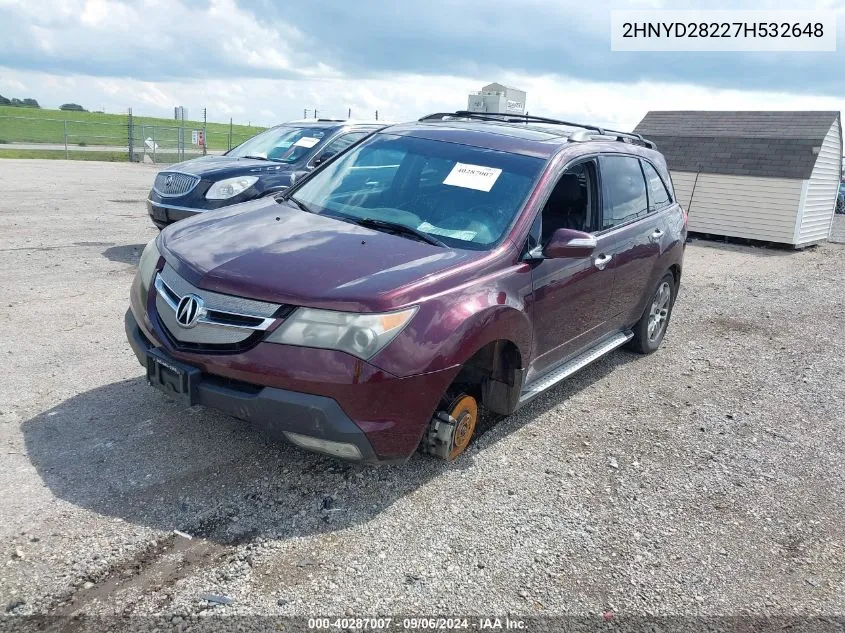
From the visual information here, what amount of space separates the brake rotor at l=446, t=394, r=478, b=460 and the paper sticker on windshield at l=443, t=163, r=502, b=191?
1343mm

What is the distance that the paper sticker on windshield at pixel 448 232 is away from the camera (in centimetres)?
409

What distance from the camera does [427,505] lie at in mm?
3682

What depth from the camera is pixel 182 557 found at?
3059mm

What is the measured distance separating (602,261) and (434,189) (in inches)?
51.9

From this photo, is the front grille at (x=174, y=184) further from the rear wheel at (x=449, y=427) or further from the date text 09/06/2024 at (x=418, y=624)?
the date text 09/06/2024 at (x=418, y=624)

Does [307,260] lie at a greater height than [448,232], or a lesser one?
lesser

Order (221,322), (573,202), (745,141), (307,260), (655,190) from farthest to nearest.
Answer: (745,141)
(655,190)
(573,202)
(307,260)
(221,322)

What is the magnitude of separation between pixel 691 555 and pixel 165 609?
7.98 feet

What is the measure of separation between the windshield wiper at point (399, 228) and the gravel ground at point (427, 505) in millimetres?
1271

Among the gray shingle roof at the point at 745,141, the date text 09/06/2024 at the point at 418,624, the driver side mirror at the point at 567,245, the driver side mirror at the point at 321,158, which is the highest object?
the gray shingle roof at the point at 745,141

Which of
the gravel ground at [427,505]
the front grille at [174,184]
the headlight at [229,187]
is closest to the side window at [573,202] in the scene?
the gravel ground at [427,505]

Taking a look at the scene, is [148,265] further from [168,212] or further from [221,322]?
[168,212]

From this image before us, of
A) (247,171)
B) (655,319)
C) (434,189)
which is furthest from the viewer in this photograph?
(247,171)

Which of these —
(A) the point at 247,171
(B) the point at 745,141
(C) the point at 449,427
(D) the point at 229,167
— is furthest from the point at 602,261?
(B) the point at 745,141
